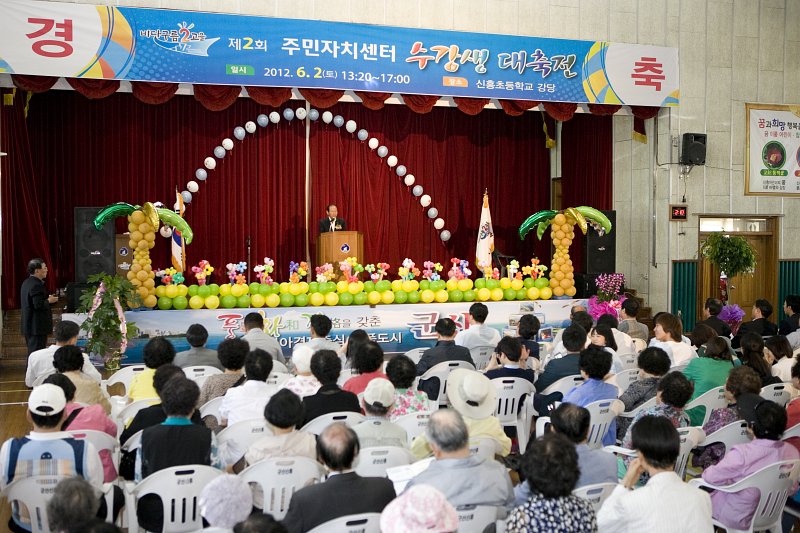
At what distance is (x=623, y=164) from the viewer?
12.1m

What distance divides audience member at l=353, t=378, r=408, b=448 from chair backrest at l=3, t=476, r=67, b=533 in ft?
4.15

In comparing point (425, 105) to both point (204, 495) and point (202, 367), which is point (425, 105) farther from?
point (204, 495)

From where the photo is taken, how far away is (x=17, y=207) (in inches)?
402

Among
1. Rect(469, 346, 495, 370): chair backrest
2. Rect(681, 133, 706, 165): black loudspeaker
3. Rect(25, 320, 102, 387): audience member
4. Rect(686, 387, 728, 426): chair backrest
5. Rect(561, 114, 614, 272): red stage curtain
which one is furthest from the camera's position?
Rect(561, 114, 614, 272): red stage curtain

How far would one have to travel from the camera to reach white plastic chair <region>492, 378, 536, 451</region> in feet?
16.6

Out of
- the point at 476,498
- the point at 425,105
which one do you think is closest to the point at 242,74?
the point at 425,105

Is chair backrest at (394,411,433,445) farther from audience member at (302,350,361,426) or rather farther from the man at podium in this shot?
the man at podium

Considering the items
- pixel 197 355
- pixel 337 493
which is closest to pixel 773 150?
pixel 197 355

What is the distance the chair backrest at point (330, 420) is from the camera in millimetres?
3920

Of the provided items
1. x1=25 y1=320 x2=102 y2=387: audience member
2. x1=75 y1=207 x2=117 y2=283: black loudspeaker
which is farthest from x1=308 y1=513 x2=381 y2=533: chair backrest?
x1=75 y1=207 x2=117 y2=283: black loudspeaker

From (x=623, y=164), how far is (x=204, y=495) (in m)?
10.8

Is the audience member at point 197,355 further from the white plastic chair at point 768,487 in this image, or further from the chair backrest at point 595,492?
the white plastic chair at point 768,487

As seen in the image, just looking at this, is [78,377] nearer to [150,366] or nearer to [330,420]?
[150,366]

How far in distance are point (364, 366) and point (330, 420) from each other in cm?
71
